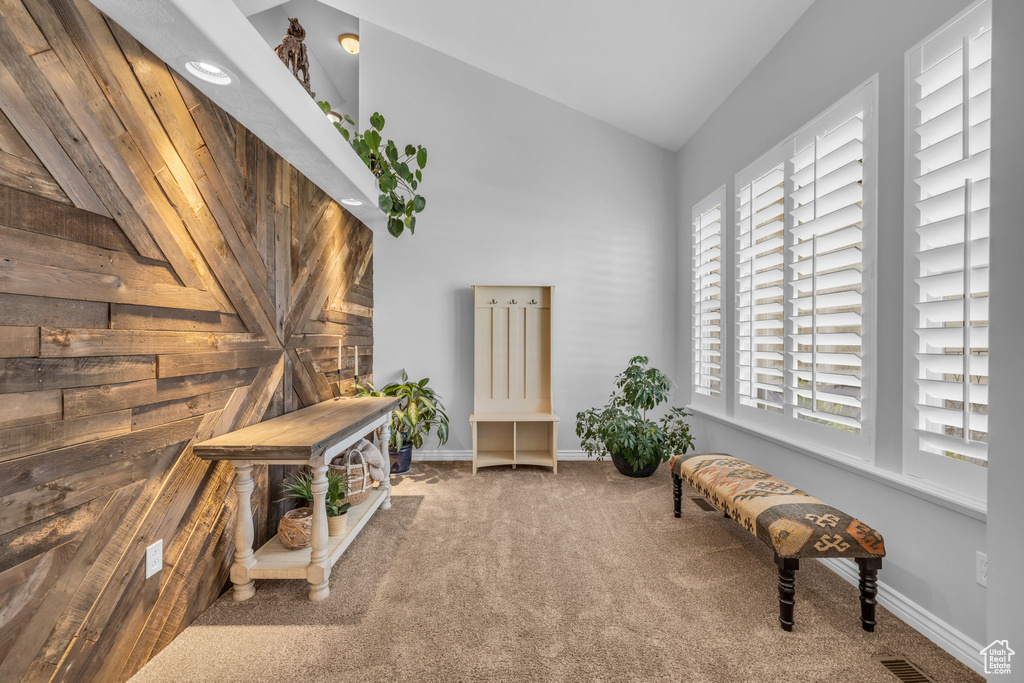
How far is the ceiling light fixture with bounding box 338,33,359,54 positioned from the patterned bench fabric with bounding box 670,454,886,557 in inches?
181

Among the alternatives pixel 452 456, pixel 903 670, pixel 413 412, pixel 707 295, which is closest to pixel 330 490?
pixel 413 412

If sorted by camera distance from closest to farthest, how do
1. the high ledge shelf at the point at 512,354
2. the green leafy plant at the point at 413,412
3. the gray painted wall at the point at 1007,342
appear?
1. the gray painted wall at the point at 1007,342
2. the green leafy plant at the point at 413,412
3. the high ledge shelf at the point at 512,354

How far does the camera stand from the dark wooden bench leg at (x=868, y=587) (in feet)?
5.40

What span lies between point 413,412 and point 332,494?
1.37m

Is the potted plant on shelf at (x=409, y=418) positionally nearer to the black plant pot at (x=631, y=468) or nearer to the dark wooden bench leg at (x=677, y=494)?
the black plant pot at (x=631, y=468)

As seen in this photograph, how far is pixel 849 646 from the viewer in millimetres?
1601

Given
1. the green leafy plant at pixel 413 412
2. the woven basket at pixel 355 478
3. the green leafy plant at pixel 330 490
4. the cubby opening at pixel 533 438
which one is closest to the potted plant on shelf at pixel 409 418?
the green leafy plant at pixel 413 412

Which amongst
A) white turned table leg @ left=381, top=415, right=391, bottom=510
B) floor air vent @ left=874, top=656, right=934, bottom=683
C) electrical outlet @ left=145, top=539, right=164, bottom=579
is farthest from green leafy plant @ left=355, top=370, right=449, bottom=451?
floor air vent @ left=874, top=656, right=934, bottom=683

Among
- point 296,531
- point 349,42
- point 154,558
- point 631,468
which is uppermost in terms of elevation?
point 349,42

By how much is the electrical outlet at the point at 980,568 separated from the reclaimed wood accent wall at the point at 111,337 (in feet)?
9.06

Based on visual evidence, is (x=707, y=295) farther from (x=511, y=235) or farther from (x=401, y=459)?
(x=401, y=459)

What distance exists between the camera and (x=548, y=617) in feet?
5.85

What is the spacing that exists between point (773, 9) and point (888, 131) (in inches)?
42.2

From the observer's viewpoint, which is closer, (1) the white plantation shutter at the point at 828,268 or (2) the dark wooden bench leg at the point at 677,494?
(1) the white plantation shutter at the point at 828,268
